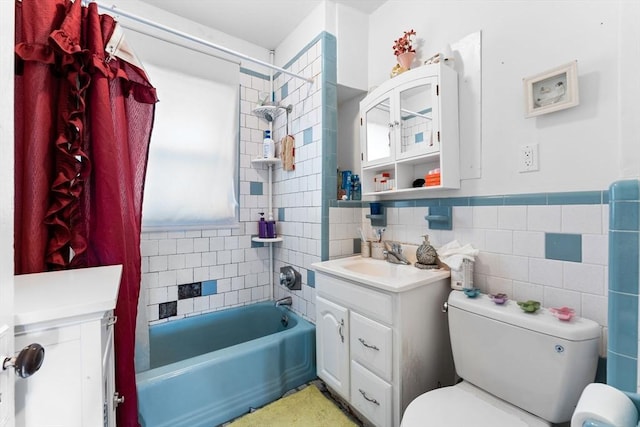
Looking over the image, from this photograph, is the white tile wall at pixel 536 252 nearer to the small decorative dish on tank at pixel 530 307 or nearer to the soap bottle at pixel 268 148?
the small decorative dish on tank at pixel 530 307

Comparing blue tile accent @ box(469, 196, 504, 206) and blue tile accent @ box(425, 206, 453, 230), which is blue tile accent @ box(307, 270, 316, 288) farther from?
blue tile accent @ box(469, 196, 504, 206)

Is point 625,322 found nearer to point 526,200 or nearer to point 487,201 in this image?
point 526,200

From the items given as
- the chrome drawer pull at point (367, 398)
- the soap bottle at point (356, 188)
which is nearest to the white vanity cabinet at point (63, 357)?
the chrome drawer pull at point (367, 398)

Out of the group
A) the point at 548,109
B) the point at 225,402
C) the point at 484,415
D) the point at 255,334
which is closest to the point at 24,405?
the point at 225,402

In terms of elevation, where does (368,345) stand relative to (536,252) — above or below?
below

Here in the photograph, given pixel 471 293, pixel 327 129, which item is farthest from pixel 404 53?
→ pixel 471 293

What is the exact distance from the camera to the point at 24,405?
0.61 m

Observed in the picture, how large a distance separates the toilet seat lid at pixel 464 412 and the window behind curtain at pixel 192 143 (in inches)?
68.8

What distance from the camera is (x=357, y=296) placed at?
142 centimetres

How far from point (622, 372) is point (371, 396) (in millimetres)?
952

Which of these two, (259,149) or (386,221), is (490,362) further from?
(259,149)

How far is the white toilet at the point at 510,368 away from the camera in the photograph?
941 mm

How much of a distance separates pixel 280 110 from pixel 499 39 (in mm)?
1578

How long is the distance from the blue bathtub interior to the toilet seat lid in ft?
3.10
